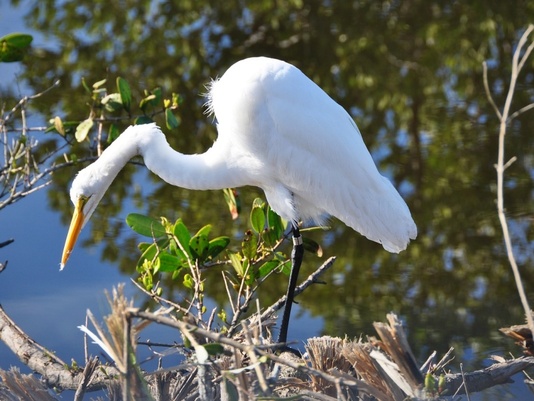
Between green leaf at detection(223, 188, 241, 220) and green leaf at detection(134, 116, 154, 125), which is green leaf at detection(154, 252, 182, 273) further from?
green leaf at detection(134, 116, 154, 125)

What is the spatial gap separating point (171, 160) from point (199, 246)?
0.45 metres

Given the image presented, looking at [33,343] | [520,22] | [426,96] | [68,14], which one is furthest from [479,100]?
[33,343]

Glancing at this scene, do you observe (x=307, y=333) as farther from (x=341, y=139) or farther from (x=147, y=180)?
(x=147, y=180)

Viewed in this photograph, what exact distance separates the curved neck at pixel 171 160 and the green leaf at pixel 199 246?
1.39ft

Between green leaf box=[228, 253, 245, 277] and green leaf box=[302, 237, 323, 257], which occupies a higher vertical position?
green leaf box=[228, 253, 245, 277]

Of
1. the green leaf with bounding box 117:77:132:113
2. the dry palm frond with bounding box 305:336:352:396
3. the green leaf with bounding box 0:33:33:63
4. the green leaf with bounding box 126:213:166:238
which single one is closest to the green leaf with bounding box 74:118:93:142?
the green leaf with bounding box 117:77:132:113

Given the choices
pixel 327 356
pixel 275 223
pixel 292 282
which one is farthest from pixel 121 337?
pixel 292 282

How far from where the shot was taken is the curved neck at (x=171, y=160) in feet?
8.75

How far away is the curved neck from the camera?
2666mm

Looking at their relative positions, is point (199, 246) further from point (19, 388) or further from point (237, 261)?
point (19, 388)

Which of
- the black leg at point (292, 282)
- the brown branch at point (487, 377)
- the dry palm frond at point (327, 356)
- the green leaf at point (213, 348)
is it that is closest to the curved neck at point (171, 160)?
the black leg at point (292, 282)

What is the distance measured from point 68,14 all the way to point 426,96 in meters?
2.61

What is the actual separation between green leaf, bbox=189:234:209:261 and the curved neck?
42 cm

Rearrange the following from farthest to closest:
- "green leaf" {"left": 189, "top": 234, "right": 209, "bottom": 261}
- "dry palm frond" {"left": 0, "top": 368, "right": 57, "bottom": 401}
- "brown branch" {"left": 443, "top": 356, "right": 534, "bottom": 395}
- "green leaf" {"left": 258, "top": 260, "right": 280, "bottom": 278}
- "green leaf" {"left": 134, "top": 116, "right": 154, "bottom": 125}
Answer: "green leaf" {"left": 134, "top": 116, "right": 154, "bottom": 125}
"green leaf" {"left": 258, "top": 260, "right": 280, "bottom": 278}
"green leaf" {"left": 189, "top": 234, "right": 209, "bottom": 261}
"brown branch" {"left": 443, "top": 356, "right": 534, "bottom": 395}
"dry palm frond" {"left": 0, "top": 368, "right": 57, "bottom": 401}
